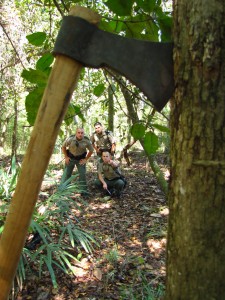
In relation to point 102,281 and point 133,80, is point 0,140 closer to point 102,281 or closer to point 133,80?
point 102,281

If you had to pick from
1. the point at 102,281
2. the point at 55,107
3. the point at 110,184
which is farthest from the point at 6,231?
the point at 110,184

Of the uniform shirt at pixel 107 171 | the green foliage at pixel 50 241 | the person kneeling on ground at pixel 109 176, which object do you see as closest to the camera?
the green foliage at pixel 50 241

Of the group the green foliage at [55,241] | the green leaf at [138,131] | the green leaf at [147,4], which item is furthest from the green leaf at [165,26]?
the green foliage at [55,241]

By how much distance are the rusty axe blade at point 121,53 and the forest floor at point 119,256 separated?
255 centimetres

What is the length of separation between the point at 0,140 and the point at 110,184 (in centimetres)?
999

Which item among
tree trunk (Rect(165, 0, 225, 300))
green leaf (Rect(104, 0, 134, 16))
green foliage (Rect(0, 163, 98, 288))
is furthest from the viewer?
green foliage (Rect(0, 163, 98, 288))

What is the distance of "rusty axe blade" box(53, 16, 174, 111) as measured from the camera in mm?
942

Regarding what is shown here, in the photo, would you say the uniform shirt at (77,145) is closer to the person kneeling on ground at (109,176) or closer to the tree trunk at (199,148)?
the person kneeling on ground at (109,176)

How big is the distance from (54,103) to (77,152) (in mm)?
6051

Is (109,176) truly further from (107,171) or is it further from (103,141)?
(103,141)

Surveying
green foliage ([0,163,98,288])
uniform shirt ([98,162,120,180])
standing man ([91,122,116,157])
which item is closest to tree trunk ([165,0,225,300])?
green foliage ([0,163,98,288])

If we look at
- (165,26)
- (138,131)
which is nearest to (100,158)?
(138,131)

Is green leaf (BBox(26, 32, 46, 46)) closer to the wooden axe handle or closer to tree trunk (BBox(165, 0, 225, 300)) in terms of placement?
the wooden axe handle

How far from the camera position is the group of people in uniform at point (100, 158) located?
266 inches
